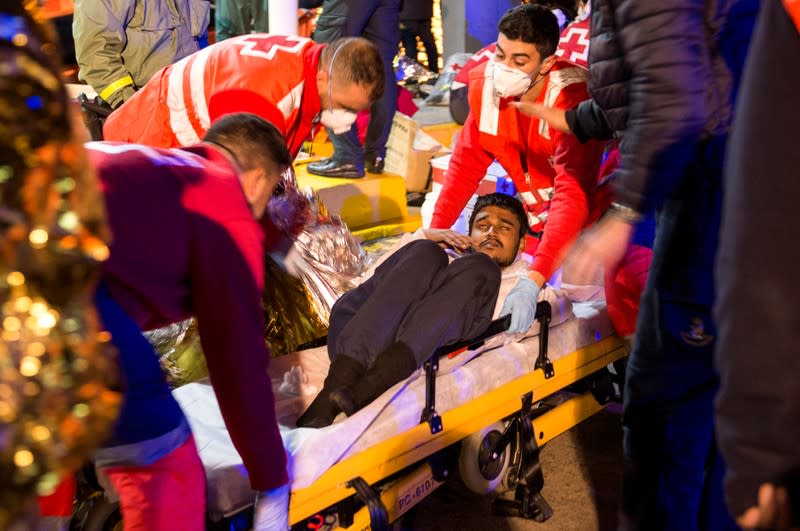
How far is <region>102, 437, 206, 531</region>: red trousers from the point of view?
1.44m

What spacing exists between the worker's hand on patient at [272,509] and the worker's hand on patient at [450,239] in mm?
1458

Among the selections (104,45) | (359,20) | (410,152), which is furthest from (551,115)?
(410,152)

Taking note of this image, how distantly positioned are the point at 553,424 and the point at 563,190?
2.55ft

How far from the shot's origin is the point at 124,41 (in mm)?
3768

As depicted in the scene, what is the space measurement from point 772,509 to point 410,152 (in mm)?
4398

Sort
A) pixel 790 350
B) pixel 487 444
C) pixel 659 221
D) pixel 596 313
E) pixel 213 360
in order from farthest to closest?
pixel 596 313, pixel 487 444, pixel 659 221, pixel 213 360, pixel 790 350

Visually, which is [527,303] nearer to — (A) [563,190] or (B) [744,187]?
(A) [563,190]

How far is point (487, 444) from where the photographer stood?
2350mm

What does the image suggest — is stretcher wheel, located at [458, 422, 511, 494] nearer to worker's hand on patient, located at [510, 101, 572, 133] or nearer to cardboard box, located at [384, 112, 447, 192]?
worker's hand on patient, located at [510, 101, 572, 133]

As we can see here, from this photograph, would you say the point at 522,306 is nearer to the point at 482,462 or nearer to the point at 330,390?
the point at 482,462

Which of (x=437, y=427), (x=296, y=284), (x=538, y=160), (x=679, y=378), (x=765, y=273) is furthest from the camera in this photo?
(x=538, y=160)

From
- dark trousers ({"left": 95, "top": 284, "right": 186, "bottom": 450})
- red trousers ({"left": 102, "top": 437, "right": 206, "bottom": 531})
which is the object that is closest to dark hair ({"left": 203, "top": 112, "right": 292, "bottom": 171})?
dark trousers ({"left": 95, "top": 284, "right": 186, "bottom": 450})

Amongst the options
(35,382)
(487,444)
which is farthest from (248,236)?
(487,444)

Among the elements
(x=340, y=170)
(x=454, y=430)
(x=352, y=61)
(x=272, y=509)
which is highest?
(x=352, y=61)
